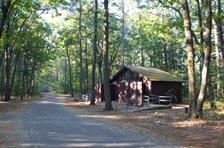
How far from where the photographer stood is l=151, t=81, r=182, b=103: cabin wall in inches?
1367

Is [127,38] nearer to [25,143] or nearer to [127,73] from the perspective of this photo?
[127,73]

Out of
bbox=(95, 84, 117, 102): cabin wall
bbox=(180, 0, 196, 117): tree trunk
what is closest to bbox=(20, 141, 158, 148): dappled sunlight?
bbox=(180, 0, 196, 117): tree trunk

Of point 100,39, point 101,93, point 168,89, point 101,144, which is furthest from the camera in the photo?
point 100,39

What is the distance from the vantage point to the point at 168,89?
118ft

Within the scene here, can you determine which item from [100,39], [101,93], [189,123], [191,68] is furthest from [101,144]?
[100,39]

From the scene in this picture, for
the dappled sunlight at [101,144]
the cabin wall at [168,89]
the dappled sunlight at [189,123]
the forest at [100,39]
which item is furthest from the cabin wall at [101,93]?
the dappled sunlight at [101,144]

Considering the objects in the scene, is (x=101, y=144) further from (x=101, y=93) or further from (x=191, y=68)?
(x=101, y=93)

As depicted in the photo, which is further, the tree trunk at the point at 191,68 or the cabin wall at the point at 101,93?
the cabin wall at the point at 101,93

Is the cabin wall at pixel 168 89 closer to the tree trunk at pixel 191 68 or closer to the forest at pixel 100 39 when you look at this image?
the forest at pixel 100 39

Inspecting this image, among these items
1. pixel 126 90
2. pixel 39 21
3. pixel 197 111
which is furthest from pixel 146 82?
pixel 39 21

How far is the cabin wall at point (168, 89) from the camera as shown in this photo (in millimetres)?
34722

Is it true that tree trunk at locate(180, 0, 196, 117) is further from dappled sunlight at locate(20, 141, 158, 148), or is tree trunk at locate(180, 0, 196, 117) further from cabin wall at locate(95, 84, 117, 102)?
cabin wall at locate(95, 84, 117, 102)

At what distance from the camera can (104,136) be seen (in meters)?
12.5

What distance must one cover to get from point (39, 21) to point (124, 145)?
40.8 metres
